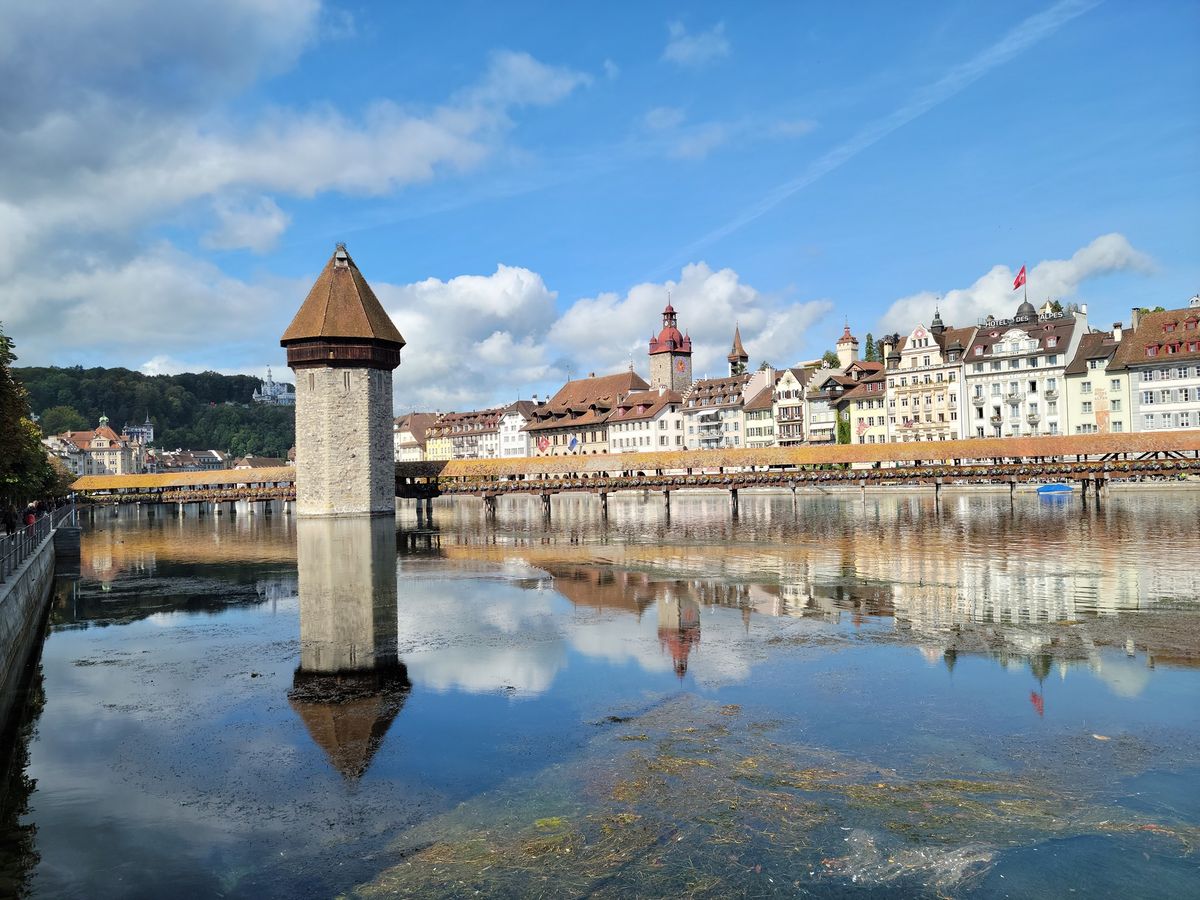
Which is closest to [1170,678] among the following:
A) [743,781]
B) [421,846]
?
[743,781]

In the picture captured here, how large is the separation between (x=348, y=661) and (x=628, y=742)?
5.26 meters

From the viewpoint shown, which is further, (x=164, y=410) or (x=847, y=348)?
(x=164, y=410)

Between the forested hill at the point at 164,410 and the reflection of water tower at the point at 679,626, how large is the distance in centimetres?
14278

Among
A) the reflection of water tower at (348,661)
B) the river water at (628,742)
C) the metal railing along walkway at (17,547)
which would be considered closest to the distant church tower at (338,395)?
the metal railing along walkway at (17,547)

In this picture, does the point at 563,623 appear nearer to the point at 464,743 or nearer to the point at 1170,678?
the point at 464,743

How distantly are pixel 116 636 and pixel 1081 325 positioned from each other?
6299 centimetres

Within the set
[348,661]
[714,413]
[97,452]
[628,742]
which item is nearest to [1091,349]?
[714,413]

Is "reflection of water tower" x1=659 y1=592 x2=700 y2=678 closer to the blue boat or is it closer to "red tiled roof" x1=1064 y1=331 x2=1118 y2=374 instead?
the blue boat

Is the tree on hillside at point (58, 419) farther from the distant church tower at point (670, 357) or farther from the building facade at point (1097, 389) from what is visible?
the building facade at point (1097, 389)

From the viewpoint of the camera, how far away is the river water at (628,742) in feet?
19.6

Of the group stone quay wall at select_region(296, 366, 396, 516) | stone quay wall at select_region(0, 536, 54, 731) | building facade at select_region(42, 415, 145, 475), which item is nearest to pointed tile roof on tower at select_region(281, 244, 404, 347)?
stone quay wall at select_region(296, 366, 396, 516)

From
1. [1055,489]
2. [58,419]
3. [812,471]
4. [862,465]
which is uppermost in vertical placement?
[58,419]

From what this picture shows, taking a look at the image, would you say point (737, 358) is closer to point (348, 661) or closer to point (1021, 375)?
point (1021, 375)

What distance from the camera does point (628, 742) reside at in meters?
8.30
